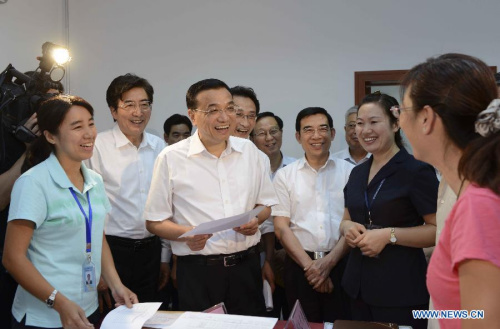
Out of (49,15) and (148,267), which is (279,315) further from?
(49,15)

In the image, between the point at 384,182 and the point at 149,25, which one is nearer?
the point at 384,182

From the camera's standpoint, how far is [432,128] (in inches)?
43.1

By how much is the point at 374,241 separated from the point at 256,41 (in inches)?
115

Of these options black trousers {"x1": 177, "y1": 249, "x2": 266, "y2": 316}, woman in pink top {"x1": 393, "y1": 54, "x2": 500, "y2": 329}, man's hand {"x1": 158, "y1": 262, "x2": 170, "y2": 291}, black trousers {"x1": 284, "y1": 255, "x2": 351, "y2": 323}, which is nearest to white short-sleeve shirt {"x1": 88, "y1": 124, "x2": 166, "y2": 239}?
man's hand {"x1": 158, "y1": 262, "x2": 170, "y2": 291}

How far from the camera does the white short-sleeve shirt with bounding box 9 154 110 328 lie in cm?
163

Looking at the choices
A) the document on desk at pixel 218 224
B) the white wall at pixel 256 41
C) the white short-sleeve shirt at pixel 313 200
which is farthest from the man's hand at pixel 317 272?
the white wall at pixel 256 41

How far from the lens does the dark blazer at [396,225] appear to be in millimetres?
1946

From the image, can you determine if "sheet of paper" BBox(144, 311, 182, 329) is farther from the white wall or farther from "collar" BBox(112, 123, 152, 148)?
the white wall

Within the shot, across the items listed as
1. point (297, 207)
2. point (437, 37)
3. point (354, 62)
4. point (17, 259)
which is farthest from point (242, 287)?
point (437, 37)

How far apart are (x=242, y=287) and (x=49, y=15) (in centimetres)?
359

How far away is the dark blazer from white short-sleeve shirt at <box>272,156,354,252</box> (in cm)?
43

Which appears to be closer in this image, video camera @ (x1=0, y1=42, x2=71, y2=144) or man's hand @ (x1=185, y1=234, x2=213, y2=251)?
man's hand @ (x1=185, y1=234, x2=213, y2=251)

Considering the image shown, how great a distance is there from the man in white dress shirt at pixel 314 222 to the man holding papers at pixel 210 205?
328 mm

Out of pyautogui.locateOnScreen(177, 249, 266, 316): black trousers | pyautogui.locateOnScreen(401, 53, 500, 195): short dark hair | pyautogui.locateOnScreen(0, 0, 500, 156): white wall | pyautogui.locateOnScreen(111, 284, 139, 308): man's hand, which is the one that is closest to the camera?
pyautogui.locateOnScreen(401, 53, 500, 195): short dark hair
